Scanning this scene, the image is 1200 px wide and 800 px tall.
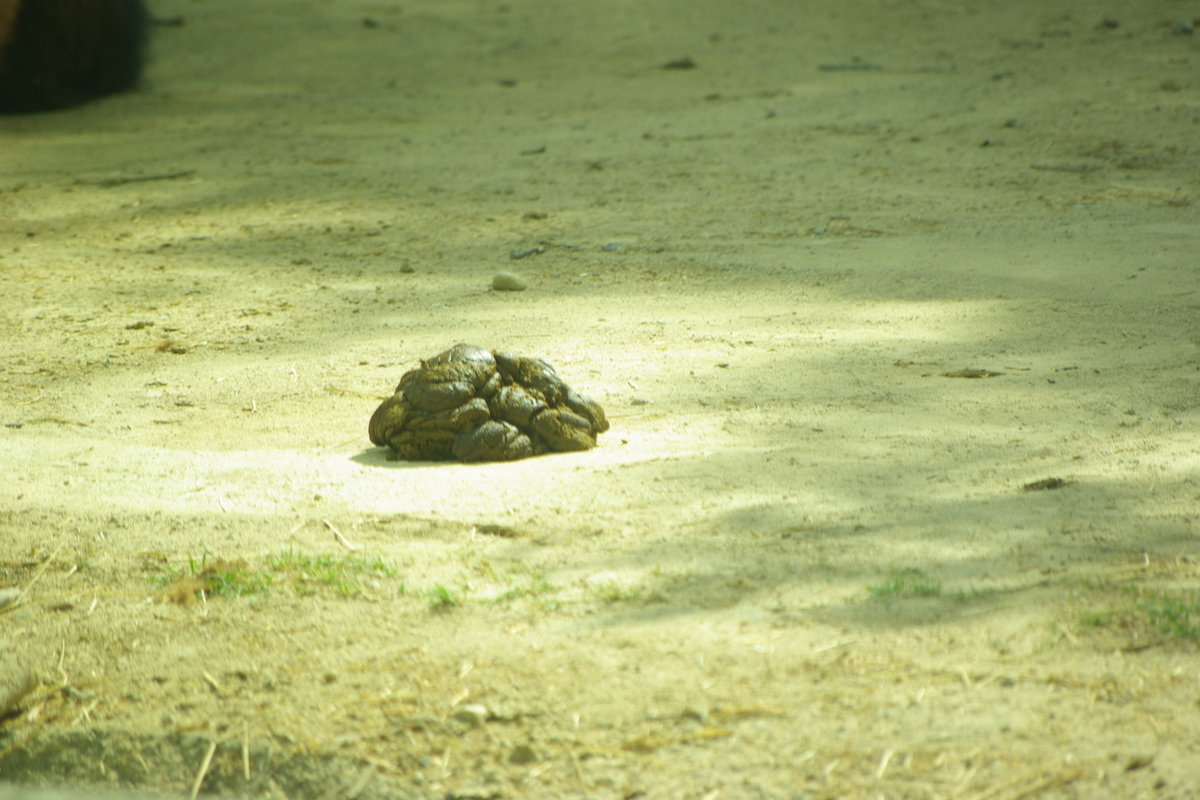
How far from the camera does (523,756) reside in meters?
1.85

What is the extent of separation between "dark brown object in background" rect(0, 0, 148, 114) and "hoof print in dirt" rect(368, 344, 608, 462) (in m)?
7.31

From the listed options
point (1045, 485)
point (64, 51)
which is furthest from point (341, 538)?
point (64, 51)

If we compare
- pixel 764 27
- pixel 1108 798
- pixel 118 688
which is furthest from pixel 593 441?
pixel 764 27

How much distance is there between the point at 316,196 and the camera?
267 inches

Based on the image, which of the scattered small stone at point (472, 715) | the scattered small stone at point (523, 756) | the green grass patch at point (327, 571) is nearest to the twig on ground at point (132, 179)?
the green grass patch at point (327, 571)

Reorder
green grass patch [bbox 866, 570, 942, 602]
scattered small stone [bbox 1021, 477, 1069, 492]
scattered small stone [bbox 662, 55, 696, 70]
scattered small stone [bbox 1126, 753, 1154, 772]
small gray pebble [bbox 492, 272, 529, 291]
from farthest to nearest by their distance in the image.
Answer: scattered small stone [bbox 662, 55, 696, 70]
small gray pebble [bbox 492, 272, 529, 291]
scattered small stone [bbox 1021, 477, 1069, 492]
green grass patch [bbox 866, 570, 942, 602]
scattered small stone [bbox 1126, 753, 1154, 772]

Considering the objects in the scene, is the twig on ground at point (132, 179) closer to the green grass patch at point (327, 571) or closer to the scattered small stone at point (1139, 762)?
the green grass patch at point (327, 571)

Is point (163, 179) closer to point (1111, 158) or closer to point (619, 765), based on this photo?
point (1111, 158)

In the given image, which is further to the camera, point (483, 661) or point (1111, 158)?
point (1111, 158)

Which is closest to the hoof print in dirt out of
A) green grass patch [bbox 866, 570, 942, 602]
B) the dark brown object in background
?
green grass patch [bbox 866, 570, 942, 602]

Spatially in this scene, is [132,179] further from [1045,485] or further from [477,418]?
[1045,485]

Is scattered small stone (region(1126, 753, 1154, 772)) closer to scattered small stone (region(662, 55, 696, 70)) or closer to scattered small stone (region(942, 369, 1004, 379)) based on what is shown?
scattered small stone (region(942, 369, 1004, 379))

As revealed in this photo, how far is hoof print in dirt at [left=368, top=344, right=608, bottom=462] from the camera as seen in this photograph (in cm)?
323

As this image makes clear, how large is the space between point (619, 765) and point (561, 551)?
2.50 feet
